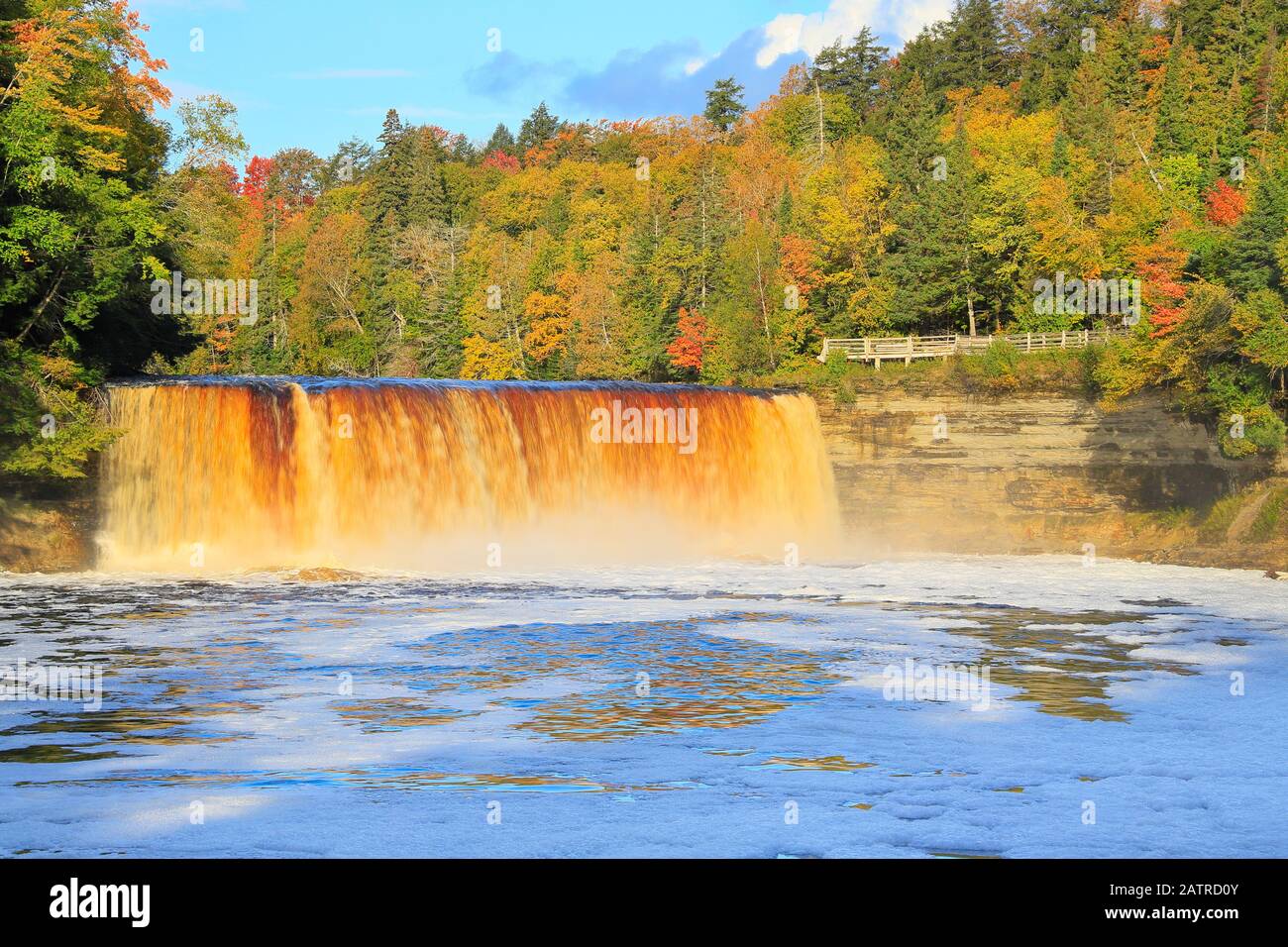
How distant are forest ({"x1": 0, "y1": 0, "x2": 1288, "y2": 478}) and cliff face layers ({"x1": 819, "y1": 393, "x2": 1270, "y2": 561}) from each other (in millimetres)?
1438

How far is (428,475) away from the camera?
34.8m

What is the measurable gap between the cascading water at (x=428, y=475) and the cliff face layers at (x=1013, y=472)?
16.6 feet

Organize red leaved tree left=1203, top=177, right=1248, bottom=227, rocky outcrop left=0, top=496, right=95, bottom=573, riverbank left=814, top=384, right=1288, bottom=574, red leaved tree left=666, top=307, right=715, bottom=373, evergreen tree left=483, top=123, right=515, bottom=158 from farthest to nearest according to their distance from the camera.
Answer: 1. evergreen tree left=483, top=123, right=515, bottom=158
2. red leaved tree left=666, top=307, right=715, bottom=373
3. red leaved tree left=1203, top=177, right=1248, bottom=227
4. riverbank left=814, top=384, right=1288, bottom=574
5. rocky outcrop left=0, top=496, right=95, bottom=573

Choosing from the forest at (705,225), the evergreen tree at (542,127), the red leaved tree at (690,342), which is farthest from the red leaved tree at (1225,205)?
the evergreen tree at (542,127)

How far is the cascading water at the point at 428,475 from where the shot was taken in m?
32.2

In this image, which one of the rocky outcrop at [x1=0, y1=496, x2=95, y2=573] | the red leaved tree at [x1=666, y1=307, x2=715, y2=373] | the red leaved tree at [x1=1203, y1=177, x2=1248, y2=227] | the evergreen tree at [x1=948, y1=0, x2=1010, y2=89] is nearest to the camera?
the rocky outcrop at [x1=0, y1=496, x2=95, y2=573]

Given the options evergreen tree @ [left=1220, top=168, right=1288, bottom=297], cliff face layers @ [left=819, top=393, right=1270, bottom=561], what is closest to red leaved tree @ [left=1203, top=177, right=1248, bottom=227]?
evergreen tree @ [left=1220, top=168, right=1288, bottom=297]

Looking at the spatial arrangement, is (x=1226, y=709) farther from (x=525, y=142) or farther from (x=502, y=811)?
(x=525, y=142)

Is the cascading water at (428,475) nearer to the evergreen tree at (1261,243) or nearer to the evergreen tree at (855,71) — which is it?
the evergreen tree at (1261,243)

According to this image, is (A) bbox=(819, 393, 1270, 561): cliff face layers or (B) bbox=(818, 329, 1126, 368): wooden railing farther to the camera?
(B) bbox=(818, 329, 1126, 368): wooden railing

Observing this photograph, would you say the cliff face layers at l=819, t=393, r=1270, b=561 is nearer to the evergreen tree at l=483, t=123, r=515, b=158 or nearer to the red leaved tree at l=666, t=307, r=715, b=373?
the red leaved tree at l=666, t=307, r=715, b=373

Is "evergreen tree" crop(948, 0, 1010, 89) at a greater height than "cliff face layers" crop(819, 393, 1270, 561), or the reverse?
"evergreen tree" crop(948, 0, 1010, 89)

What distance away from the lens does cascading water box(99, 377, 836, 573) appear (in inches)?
1266

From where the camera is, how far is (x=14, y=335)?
33.5 meters
